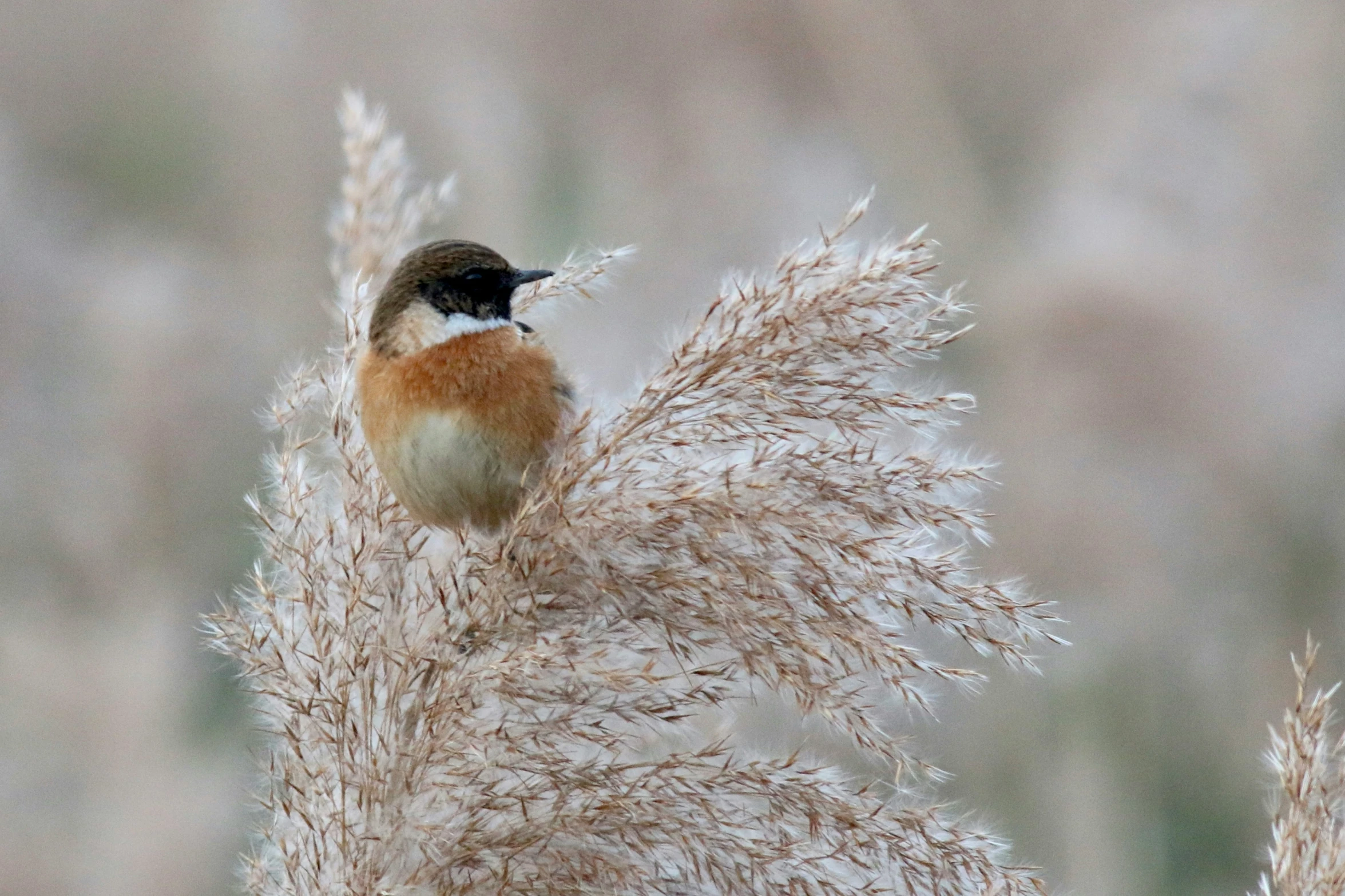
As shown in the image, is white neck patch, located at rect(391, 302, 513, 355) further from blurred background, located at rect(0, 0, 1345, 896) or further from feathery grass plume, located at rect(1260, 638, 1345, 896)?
feathery grass plume, located at rect(1260, 638, 1345, 896)

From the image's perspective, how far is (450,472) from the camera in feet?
7.32

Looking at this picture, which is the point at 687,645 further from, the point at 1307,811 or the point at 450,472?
the point at 1307,811

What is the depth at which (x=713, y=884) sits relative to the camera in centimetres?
175

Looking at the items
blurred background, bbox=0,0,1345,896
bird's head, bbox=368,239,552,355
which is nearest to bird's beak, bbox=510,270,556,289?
bird's head, bbox=368,239,552,355

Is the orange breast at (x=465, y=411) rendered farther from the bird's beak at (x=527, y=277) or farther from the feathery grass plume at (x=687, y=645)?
the feathery grass plume at (x=687, y=645)

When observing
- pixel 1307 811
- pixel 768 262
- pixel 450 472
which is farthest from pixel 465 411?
pixel 768 262

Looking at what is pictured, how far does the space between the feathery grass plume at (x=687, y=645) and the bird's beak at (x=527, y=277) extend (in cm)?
57

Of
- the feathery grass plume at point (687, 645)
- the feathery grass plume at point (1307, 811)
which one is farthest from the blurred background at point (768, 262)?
the feathery grass plume at point (1307, 811)

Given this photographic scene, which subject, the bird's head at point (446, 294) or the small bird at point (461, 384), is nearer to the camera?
the small bird at point (461, 384)

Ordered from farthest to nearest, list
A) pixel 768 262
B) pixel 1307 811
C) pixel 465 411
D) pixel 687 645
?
pixel 768 262, pixel 465 411, pixel 687 645, pixel 1307 811

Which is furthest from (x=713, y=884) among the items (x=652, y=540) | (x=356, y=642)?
(x=356, y=642)

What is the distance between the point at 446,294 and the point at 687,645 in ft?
3.21

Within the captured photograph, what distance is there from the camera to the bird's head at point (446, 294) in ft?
8.03

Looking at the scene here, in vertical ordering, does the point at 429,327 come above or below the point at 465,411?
above
